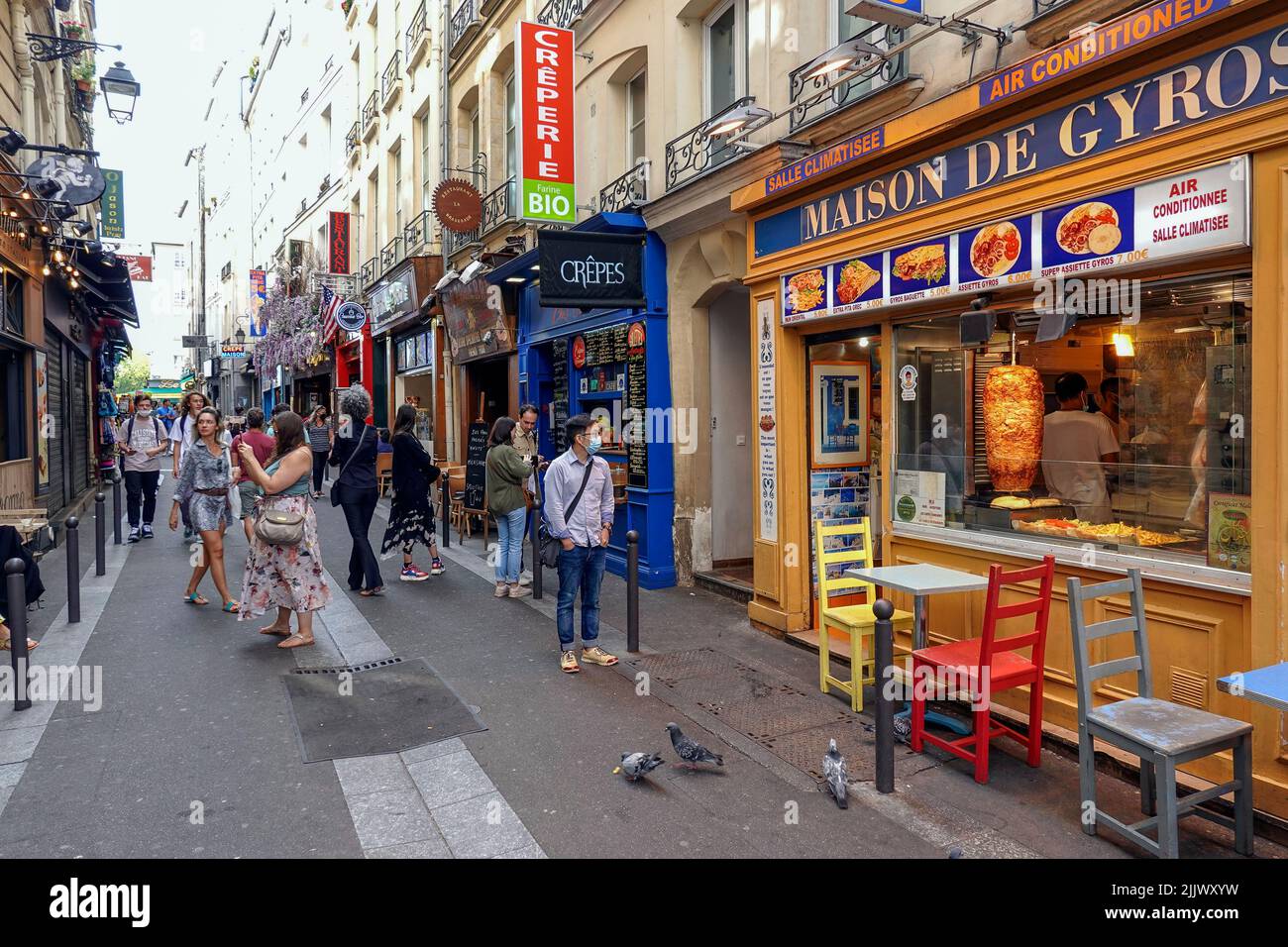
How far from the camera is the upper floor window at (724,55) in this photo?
8445 millimetres

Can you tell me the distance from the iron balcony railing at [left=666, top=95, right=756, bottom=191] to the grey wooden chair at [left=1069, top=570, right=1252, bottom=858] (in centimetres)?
575

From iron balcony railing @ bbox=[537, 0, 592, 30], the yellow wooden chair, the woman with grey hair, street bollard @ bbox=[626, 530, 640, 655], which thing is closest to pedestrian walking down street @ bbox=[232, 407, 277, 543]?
the woman with grey hair

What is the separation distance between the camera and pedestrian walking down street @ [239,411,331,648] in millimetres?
6570

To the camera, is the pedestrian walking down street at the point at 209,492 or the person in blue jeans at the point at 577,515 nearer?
the person in blue jeans at the point at 577,515

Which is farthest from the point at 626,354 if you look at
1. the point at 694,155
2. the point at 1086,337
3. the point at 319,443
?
the point at 319,443

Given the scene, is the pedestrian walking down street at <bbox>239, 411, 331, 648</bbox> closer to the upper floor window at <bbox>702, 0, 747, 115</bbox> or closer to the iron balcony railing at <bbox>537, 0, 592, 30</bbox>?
the upper floor window at <bbox>702, 0, 747, 115</bbox>

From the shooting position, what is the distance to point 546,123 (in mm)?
10055

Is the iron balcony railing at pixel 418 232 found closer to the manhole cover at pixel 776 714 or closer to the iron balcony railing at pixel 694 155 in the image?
the iron balcony railing at pixel 694 155

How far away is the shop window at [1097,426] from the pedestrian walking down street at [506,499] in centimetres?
370

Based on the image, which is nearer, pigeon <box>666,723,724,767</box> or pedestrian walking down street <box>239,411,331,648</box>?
pigeon <box>666,723,724,767</box>

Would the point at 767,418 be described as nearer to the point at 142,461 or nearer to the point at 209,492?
the point at 209,492

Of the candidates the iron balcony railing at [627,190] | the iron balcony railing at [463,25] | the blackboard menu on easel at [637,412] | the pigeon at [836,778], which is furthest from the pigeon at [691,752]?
the iron balcony railing at [463,25]

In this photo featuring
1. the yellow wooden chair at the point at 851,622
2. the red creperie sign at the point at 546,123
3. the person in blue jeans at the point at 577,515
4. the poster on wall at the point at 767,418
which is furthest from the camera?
the red creperie sign at the point at 546,123

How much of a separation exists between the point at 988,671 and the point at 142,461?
11.8 meters
